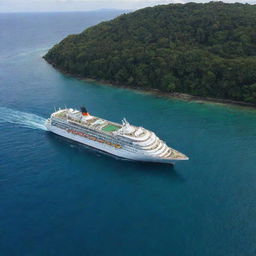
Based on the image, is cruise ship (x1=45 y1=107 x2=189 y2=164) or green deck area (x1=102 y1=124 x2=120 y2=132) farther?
green deck area (x1=102 y1=124 x2=120 y2=132)

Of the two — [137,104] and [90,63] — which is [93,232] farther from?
[90,63]

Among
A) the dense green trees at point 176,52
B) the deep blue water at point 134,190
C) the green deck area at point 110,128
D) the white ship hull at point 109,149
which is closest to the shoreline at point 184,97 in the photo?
the dense green trees at point 176,52

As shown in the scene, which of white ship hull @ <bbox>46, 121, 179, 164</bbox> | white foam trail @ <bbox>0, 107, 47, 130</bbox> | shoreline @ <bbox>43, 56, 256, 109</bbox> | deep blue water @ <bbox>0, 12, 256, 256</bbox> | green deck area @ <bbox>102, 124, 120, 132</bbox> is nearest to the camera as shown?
deep blue water @ <bbox>0, 12, 256, 256</bbox>

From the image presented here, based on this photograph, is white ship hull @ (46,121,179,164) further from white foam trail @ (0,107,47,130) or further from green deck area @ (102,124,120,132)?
white foam trail @ (0,107,47,130)

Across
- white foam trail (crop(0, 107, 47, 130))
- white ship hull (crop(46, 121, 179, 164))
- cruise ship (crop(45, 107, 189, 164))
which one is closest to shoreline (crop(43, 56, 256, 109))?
cruise ship (crop(45, 107, 189, 164))

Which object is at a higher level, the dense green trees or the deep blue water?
the dense green trees

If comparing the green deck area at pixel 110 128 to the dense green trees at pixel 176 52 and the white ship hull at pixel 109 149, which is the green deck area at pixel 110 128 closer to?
the white ship hull at pixel 109 149
